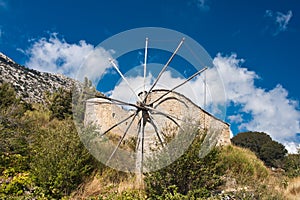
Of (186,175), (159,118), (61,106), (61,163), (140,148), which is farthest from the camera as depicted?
(61,106)

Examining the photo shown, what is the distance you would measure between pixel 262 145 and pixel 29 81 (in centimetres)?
3570

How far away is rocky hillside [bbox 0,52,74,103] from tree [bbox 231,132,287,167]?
23302mm

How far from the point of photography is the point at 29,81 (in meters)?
46.7

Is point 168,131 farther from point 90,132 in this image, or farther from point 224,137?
point 224,137

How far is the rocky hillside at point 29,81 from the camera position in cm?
4032

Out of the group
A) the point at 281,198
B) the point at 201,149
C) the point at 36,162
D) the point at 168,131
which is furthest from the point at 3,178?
the point at 281,198

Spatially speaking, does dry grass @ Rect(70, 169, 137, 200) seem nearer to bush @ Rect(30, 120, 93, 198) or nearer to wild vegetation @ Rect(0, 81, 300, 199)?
wild vegetation @ Rect(0, 81, 300, 199)

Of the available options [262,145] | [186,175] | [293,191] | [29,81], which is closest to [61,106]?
[186,175]

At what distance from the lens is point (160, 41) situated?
8.70m

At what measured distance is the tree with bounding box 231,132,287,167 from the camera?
34.2 m

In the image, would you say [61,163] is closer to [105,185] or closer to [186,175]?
[105,185]

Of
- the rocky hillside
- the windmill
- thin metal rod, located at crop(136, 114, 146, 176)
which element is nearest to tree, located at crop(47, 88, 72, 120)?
the windmill

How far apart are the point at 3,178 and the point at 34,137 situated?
2554mm

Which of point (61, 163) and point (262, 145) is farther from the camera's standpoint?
point (262, 145)
